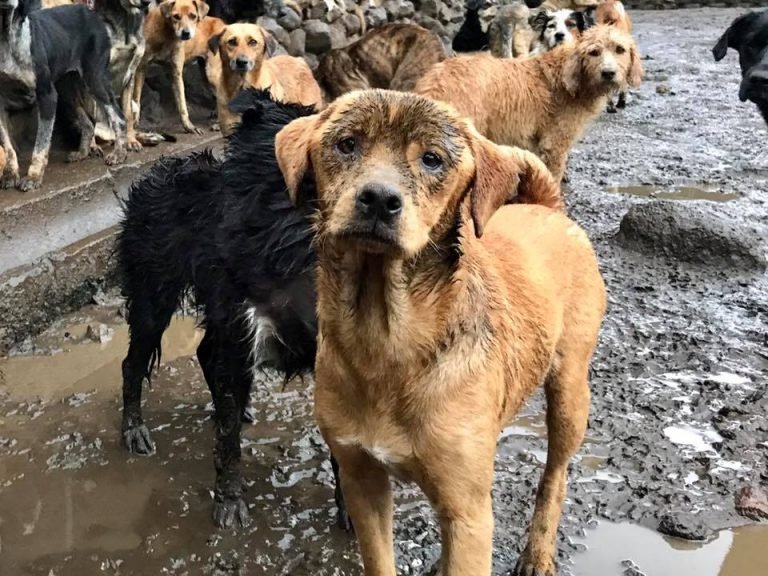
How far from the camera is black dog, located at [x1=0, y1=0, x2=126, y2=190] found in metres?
6.04

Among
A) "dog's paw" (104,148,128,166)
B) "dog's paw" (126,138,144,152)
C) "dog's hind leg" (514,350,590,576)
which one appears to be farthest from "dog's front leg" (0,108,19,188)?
"dog's hind leg" (514,350,590,576)

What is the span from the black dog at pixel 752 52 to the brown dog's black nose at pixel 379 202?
4739 mm

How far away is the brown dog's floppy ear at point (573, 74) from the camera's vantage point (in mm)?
8773

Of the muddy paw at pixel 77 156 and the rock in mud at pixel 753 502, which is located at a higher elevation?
the rock in mud at pixel 753 502

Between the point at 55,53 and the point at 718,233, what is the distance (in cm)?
544

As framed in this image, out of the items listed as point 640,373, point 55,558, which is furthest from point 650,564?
point 55,558

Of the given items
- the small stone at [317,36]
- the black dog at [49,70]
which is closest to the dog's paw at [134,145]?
the black dog at [49,70]

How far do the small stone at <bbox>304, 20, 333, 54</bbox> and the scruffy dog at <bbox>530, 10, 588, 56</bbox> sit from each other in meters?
2.92

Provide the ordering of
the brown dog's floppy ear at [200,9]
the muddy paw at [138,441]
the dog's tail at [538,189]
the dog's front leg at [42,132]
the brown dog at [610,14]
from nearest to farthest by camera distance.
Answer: the dog's tail at [538,189], the muddy paw at [138,441], the dog's front leg at [42,132], the brown dog's floppy ear at [200,9], the brown dog at [610,14]

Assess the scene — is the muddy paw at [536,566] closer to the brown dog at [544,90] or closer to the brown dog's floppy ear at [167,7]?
the brown dog at [544,90]

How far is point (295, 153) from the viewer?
8.45ft

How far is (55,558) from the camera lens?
3.46 m

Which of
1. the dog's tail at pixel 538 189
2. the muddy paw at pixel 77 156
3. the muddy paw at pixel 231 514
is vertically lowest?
the muddy paw at pixel 77 156

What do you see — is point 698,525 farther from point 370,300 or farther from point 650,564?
point 370,300
